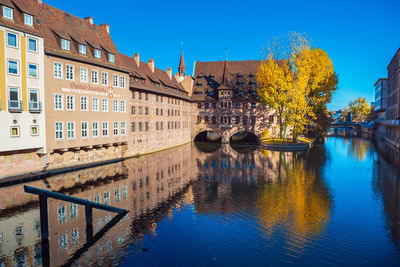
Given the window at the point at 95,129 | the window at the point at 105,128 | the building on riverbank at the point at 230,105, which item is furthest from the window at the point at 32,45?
the building on riverbank at the point at 230,105

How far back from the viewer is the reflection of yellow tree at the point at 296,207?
15.0 metres

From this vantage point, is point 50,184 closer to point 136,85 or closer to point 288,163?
point 136,85

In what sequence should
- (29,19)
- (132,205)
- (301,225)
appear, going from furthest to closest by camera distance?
(29,19), (132,205), (301,225)

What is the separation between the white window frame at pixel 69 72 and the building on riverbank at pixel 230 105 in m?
35.9

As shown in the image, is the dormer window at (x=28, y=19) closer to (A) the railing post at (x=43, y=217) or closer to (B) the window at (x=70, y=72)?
(B) the window at (x=70, y=72)

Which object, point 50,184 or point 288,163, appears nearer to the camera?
point 50,184

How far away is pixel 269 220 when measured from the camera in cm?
1642

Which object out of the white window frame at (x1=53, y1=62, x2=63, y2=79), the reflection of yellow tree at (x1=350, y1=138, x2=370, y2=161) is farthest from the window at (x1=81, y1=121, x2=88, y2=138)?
the reflection of yellow tree at (x1=350, y1=138, x2=370, y2=161)

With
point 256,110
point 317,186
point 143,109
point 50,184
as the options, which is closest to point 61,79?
point 50,184

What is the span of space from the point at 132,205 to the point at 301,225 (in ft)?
37.6

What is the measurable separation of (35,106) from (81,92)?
5799mm

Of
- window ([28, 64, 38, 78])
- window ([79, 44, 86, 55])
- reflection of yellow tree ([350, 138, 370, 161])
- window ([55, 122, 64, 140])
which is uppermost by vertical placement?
window ([79, 44, 86, 55])

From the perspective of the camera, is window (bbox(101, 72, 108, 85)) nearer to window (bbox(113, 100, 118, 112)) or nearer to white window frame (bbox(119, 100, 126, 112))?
window (bbox(113, 100, 118, 112))

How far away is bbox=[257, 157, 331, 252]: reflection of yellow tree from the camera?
14953mm
